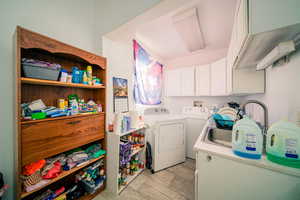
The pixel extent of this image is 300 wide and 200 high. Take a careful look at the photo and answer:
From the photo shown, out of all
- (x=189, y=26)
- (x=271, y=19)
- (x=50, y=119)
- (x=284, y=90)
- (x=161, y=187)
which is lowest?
(x=161, y=187)

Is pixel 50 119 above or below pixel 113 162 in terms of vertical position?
above

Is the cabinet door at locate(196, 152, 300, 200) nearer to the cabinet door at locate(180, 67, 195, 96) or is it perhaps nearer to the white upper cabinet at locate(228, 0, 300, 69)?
A: the white upper cabinet at locate(228, 0, 300, 69)

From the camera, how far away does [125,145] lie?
1.56 m

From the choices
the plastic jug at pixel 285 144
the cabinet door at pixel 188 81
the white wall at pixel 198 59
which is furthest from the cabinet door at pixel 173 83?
the plastic jug at pixel 285 144

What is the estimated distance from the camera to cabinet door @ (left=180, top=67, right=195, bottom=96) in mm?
2697

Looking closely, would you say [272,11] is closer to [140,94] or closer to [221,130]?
[221,130]

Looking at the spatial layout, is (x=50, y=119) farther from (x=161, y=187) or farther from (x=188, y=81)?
(x=188, y=81)

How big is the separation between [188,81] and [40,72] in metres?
2.75

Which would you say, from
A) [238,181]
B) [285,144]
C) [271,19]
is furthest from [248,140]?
[271,19]

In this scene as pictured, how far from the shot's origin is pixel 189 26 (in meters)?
1.78

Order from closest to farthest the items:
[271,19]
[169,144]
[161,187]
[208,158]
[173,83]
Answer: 1. [271,19]
2. [208,158]
3. [161,187]
4. [169,144]
5. [173,83]

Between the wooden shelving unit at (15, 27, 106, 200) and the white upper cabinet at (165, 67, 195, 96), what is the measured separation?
79.7 inches

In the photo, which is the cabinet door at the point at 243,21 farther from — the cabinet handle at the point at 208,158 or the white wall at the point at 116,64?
the white wall at the point at 116,64

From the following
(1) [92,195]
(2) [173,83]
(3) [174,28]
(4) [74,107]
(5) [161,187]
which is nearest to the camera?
(4) [74,107]
